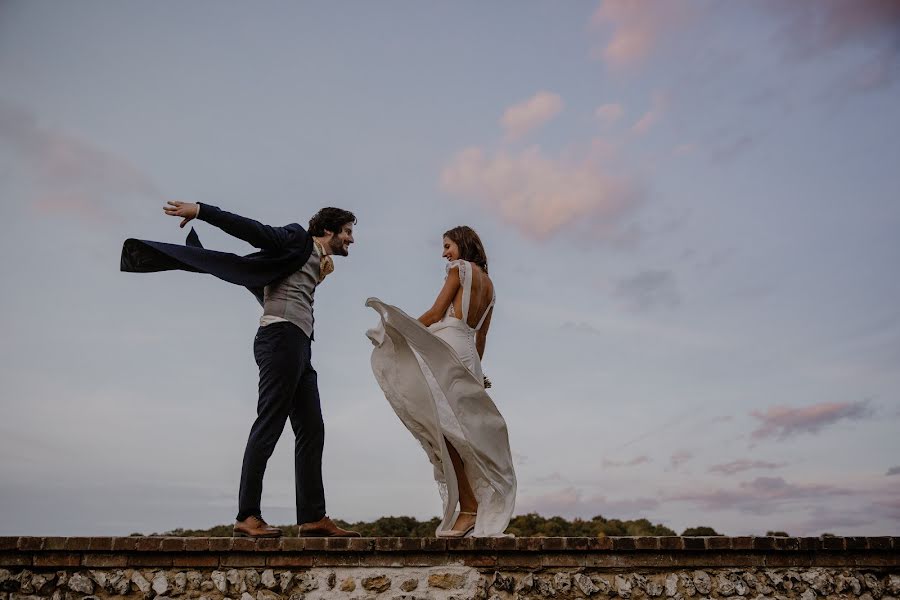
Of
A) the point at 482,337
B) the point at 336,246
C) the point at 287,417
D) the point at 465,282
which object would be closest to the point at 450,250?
the point at 465,282

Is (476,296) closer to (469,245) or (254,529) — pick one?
(469,245)

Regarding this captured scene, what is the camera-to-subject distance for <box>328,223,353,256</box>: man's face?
6012 mm

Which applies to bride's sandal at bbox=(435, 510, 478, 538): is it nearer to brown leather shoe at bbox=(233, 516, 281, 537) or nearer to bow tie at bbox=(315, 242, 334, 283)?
brown leather shoe at bbox=(233, 516, 281, 537)

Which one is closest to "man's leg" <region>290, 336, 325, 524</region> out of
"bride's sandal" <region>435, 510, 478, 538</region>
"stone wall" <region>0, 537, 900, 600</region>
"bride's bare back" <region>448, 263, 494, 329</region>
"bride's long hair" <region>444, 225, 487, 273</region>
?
"stone wall" <region>0, 537, 900, 600</region>

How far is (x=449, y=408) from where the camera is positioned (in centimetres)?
573

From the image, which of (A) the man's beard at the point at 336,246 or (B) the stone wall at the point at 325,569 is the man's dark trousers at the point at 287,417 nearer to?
(B) the stone wall at the point at 325,569

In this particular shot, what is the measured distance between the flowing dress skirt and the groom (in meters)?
0.60

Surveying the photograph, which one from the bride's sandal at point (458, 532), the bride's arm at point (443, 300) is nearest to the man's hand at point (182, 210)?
the bride's arm at point (443, 300)

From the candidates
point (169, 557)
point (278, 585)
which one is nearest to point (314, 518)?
point (278, 585)

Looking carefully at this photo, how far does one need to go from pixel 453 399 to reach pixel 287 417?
1.30 metres

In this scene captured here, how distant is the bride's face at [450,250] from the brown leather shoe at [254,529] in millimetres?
2538

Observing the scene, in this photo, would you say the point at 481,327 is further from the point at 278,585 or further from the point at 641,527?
the point at 641,527

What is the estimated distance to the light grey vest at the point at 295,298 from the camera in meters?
5.65

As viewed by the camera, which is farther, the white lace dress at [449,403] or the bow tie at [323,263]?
the bow tie at [323,263]
